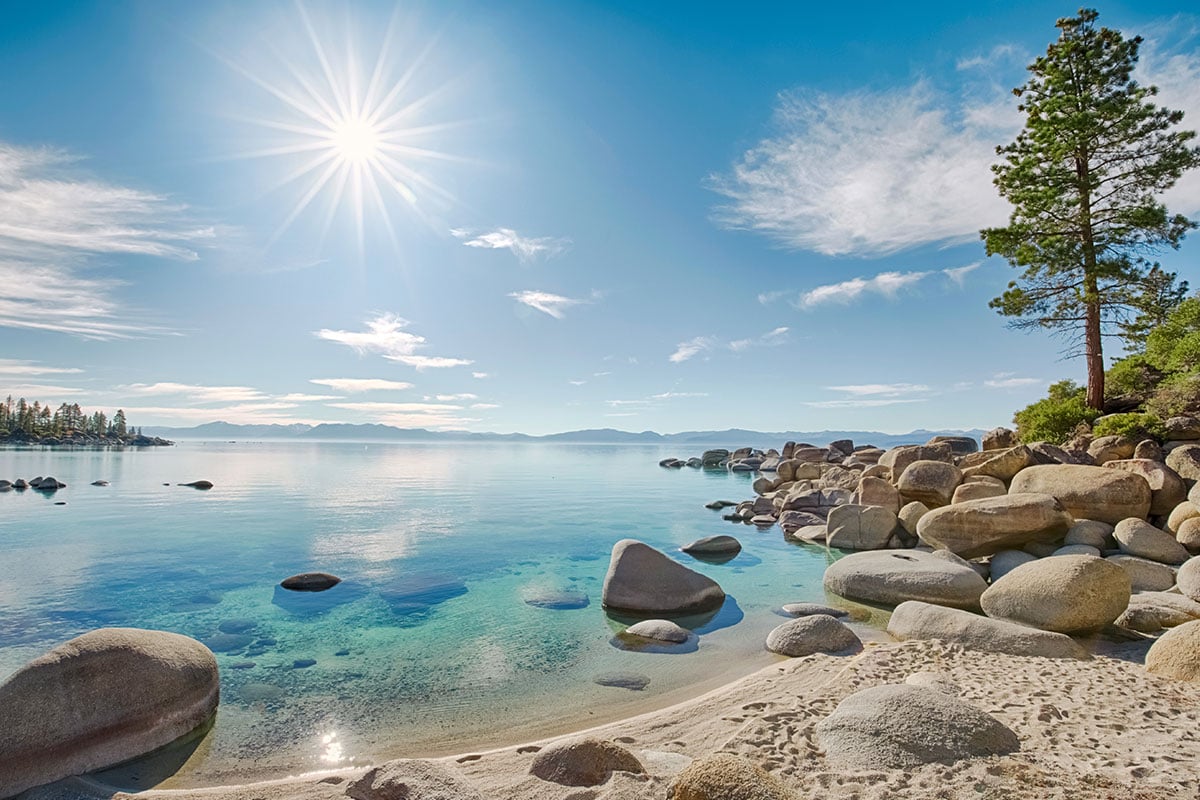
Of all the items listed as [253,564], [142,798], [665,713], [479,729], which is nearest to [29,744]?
[142,798]

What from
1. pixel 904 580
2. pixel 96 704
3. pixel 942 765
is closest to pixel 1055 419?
pixel 904 580

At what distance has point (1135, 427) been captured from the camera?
1852 cm

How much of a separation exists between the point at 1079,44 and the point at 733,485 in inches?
1460

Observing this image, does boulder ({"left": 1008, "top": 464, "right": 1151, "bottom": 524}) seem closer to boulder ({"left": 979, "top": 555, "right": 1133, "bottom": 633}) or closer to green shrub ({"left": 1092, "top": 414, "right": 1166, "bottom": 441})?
green shrub ({"left": 1092, "top": 414, "right": 1166, "bottom": 441})

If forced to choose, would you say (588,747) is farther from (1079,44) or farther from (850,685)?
(1079,44)

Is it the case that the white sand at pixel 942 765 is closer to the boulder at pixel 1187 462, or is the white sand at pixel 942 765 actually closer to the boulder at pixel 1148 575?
the boulder at pixel 1148 575

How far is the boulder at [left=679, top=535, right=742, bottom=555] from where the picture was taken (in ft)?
66.0

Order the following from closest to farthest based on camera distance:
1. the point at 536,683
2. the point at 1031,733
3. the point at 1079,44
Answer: the point at 1031,733
the point at 536,683
the point at 1079,44

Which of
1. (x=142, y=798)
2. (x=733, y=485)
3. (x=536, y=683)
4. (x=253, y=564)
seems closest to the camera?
(x=142, y=798)

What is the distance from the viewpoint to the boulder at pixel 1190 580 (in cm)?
1079

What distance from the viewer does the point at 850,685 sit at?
26.0 feet

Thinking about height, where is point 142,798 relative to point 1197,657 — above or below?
below

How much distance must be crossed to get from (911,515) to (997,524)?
3.82 metres

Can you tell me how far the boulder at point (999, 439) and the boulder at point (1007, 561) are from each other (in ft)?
39.1
